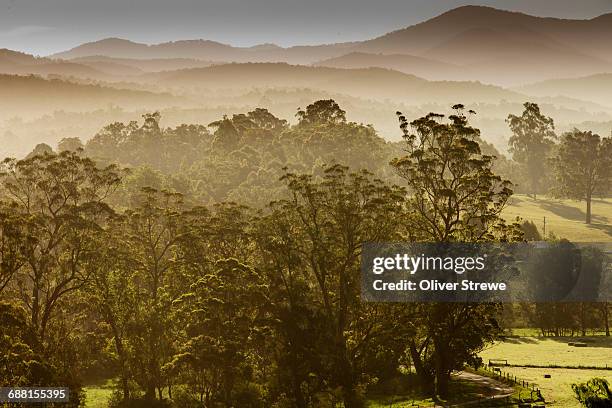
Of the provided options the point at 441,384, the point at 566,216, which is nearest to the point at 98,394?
the point at 441,384

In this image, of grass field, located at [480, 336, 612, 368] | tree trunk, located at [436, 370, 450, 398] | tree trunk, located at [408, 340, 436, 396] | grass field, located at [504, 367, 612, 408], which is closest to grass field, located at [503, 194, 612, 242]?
grass field, located at [480, 336, 612, 368]

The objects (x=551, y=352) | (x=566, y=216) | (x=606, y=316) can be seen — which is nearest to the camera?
(x=551, y=352)

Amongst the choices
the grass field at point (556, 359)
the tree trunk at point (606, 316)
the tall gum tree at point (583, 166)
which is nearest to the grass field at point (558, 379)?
the grass field at point (556, 359)

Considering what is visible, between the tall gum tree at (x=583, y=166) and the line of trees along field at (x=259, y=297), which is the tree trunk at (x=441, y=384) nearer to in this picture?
the line of trees along field at (x=259, y=297)

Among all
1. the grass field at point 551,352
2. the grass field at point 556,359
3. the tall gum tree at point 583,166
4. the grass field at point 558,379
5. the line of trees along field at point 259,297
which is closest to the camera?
the grass field at point 558,379

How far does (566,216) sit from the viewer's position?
145125 millimetres

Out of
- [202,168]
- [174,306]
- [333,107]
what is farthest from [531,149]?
[174,306]

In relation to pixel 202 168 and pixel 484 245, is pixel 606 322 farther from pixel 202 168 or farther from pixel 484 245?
pixel 202 168

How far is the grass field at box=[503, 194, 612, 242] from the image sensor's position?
125 meters

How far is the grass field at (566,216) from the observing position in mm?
125062

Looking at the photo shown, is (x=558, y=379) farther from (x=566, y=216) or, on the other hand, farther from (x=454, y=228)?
(x=566, y=216)

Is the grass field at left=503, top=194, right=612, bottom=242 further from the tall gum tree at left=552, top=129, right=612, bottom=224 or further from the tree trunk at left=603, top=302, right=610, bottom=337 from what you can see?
the tree trunk at left=603, top=302, right=610, bottom=337

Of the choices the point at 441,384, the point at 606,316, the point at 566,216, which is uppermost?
the point at 566,216

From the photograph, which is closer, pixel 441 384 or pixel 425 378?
pixel 441 384
